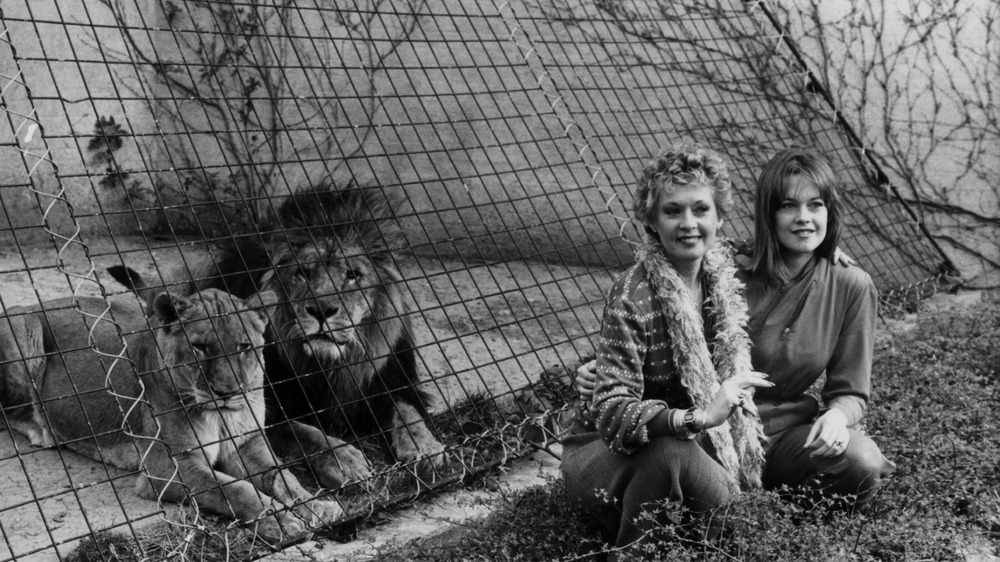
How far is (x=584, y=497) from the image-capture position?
10.4ft

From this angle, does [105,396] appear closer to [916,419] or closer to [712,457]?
[712,457]

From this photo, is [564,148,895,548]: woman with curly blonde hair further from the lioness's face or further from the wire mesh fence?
the lioness's face

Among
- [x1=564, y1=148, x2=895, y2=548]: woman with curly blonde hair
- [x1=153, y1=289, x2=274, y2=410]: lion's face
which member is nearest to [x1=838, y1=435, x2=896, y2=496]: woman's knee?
[x1=564, y1=148, x2=895, y2=548]: woman with curly blonde hair

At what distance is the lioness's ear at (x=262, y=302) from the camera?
416 cm

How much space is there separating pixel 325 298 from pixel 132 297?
1193mm

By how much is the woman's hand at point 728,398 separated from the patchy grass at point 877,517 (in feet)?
0.97

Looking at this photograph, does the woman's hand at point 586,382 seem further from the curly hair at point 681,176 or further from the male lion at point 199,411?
the male lion at point 199,411

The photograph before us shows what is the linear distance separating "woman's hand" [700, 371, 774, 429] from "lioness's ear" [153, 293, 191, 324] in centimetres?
208

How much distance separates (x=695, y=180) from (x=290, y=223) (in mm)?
2190

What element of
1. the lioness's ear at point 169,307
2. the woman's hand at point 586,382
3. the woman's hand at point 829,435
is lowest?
the woman's hand at point 829,435

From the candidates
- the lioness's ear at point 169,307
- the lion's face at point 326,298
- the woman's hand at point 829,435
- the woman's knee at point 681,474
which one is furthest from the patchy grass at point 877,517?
the lioness's ear at point 169,307

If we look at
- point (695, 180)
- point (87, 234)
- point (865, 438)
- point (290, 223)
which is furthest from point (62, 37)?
point (865, 438)

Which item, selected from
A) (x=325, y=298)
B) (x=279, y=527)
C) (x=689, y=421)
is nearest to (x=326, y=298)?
(x=325, y=298)

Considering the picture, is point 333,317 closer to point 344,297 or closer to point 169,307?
point 344,297
